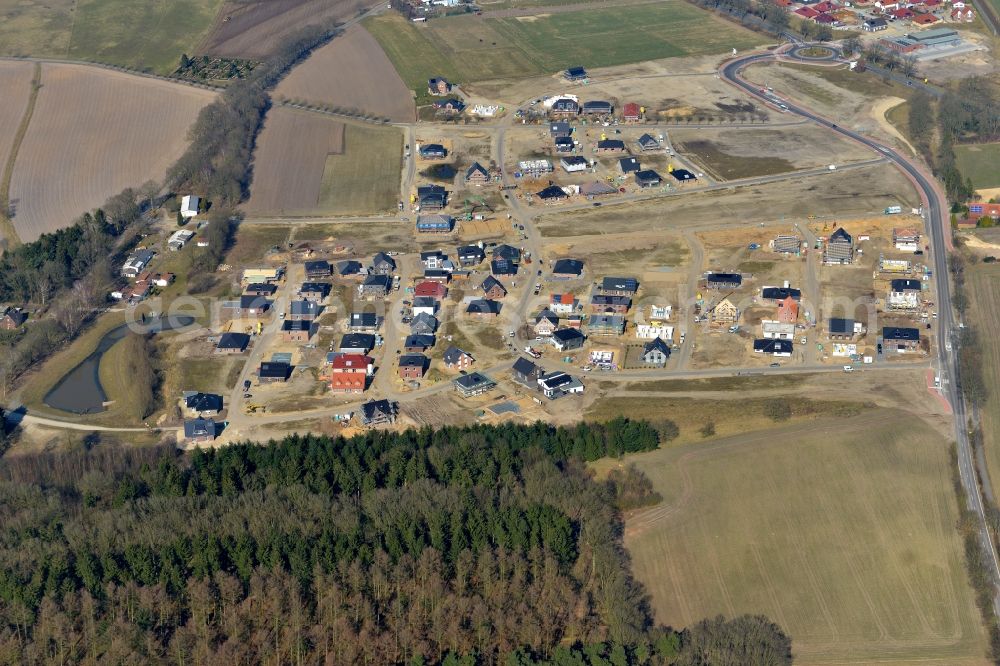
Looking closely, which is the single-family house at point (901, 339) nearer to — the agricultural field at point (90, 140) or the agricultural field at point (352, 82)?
the agricultural field at point (352, 82)

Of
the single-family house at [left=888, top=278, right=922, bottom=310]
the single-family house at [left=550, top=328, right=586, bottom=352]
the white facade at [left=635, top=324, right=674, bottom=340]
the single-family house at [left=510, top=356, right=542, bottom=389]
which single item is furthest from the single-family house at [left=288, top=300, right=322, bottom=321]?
the single-family house at [left=888, top=278, right=922, bottom=310]

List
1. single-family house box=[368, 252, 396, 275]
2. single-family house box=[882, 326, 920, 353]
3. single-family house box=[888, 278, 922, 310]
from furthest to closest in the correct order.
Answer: single-family house box=[368, 252, 396, 275]
single-family house box=[888, 278, 922, 310]
single-family house box=[882, 326, 920, 353]

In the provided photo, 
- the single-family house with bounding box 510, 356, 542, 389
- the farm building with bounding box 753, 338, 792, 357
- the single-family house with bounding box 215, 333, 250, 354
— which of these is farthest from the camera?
the single-family house with bounding box 215, 333, 250, 354

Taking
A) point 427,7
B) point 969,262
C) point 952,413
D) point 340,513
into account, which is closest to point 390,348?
point 340,513

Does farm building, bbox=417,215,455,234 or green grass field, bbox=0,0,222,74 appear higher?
green grass field, bbox=0,0,222,74

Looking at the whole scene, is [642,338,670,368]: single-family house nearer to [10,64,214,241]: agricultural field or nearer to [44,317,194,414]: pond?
[44,317,194,414]: pond

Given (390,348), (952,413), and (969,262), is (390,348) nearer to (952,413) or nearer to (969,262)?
(952,413)

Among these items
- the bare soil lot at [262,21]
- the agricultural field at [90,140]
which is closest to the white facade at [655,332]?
the agricultural field at [90,140]
